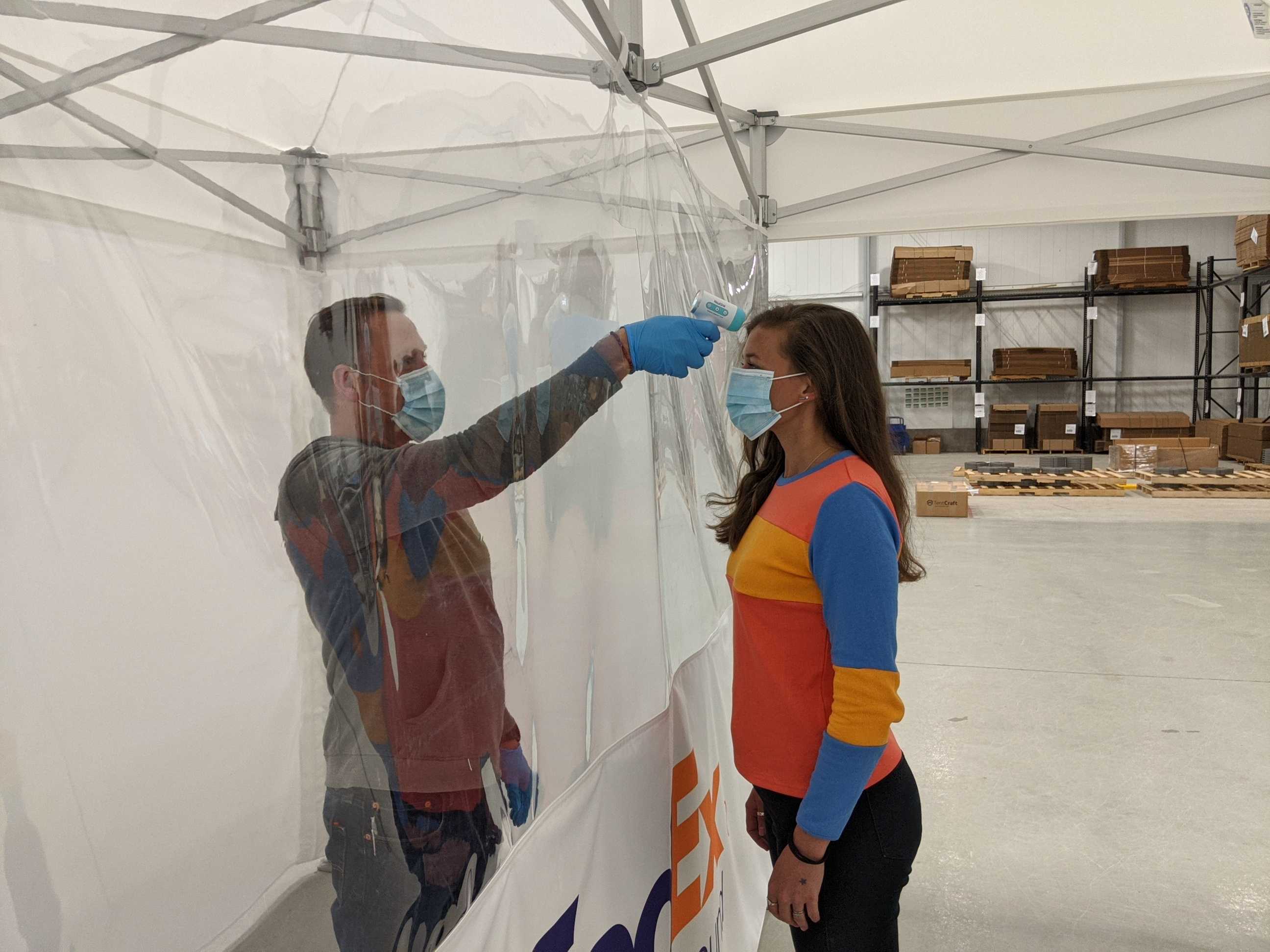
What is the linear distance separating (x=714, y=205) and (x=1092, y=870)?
2.26m

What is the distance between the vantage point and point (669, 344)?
49.1 inches

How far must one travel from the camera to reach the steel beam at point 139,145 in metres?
0.51

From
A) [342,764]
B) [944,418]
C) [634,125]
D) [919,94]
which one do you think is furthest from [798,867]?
[944,418]

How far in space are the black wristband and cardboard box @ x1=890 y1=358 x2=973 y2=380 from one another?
1365 centimetres

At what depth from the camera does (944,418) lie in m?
15.0

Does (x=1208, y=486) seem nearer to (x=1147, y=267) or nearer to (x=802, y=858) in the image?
(x=1147, y=267)

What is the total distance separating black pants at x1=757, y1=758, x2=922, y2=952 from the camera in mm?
1292

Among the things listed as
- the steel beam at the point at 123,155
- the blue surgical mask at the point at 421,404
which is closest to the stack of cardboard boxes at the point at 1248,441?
the blue surgical mask at the point at 421,404

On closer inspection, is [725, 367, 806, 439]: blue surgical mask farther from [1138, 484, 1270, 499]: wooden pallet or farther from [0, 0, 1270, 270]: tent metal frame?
[1138, 484, 1270, 499]: wooden pallet

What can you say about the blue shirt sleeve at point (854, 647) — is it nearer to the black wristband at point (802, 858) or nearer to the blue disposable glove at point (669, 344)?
the black wristband at point (802, 858)

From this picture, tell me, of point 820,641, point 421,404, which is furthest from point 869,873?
point 421,404

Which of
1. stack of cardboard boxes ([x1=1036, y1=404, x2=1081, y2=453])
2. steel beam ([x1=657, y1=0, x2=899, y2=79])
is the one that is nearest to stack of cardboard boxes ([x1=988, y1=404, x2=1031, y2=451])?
stack of cardboard boxes ([x1=1036, y1=404, x2=1081, y2=453])

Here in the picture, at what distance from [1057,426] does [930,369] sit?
2169 mm

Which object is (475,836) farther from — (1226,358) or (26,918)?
(1226,358)
